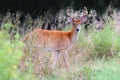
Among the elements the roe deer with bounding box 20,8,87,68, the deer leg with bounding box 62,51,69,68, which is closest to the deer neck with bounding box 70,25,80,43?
the roe deer with bounding box 20,8,87,68

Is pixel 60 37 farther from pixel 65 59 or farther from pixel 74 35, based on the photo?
pixel 65 59

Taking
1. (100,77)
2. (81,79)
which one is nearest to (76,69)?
(81,79)

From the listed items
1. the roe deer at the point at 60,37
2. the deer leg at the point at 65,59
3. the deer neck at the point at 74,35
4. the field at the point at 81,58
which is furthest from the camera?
the deer neck at the point at 74,35

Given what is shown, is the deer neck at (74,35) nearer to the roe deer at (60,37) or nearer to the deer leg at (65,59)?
the roe deer at (60,37)

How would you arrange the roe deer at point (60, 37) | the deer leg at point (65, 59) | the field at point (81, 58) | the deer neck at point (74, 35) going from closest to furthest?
the field at point (81, 58), the deer leg at point (65, 59), the roe deer at point (60, 37), the deer neck at point (74, 35)

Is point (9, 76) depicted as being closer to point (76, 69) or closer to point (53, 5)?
point (76, 69)

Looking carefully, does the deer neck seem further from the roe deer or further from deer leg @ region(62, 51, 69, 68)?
deer leg @ region(62, 51, 69, 68)

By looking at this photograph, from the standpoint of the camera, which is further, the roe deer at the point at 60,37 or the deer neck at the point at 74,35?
the deer neck at the point at 74,35

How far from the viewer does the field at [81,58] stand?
5.64 m

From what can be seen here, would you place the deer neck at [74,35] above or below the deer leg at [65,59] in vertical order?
above

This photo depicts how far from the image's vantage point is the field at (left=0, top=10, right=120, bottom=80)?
5641mm

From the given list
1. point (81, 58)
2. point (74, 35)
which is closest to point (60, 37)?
point (74, 35)

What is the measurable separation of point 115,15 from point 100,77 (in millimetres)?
5528

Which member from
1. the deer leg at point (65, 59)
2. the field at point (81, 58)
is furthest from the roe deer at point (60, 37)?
the field at point (81, 58)
